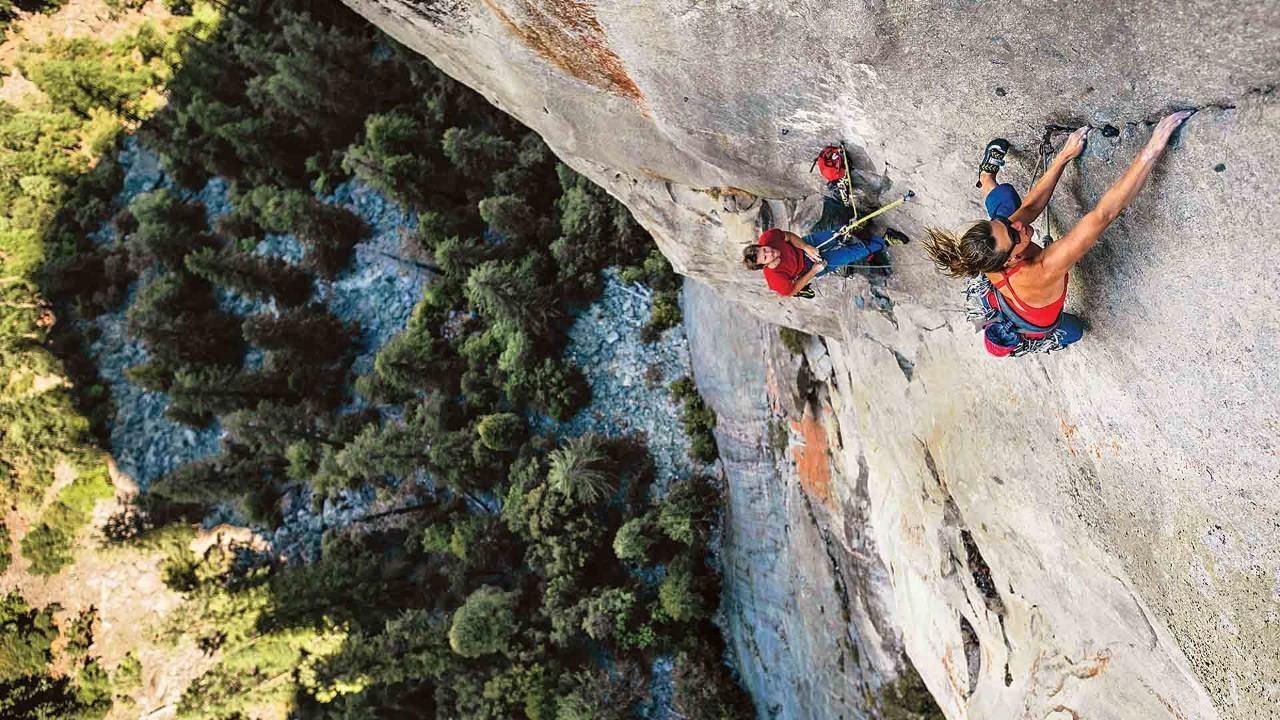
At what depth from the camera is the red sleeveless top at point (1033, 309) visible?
13.4 feet

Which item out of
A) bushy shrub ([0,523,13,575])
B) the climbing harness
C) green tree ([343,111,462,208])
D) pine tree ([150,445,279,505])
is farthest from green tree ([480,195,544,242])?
bushy shrub ([0,523,13,575])

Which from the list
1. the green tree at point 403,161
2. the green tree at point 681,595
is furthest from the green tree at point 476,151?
the green tree at point 681,595

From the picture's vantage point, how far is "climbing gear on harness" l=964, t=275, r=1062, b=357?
14.1 feet

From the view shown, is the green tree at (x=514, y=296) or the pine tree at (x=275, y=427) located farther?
the pine tree at (x=275, y=427)

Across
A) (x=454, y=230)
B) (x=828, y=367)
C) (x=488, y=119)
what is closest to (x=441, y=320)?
(x=454, y=230)

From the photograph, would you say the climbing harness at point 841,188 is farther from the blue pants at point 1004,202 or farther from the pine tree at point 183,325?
the pine tree at point 183,325

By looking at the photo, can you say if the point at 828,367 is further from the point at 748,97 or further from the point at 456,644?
the point at 456,644

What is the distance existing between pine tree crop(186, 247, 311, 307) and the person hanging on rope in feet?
65.4

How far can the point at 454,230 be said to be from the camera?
2036 cm

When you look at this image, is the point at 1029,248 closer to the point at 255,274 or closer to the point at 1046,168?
the point at 1046,168

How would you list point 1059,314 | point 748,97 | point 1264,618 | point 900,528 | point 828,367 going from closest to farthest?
point 1264,618 → point 1059,314 → point 748,97 → point 900,528 → point 828,367

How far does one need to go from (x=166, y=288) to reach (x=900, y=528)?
962 inches

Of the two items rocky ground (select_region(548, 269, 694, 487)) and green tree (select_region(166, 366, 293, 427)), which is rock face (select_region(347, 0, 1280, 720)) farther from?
green tree (select_region(166, 366, 293, 427))

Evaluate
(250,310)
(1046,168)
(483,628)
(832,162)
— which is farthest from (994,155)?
(250,310)
